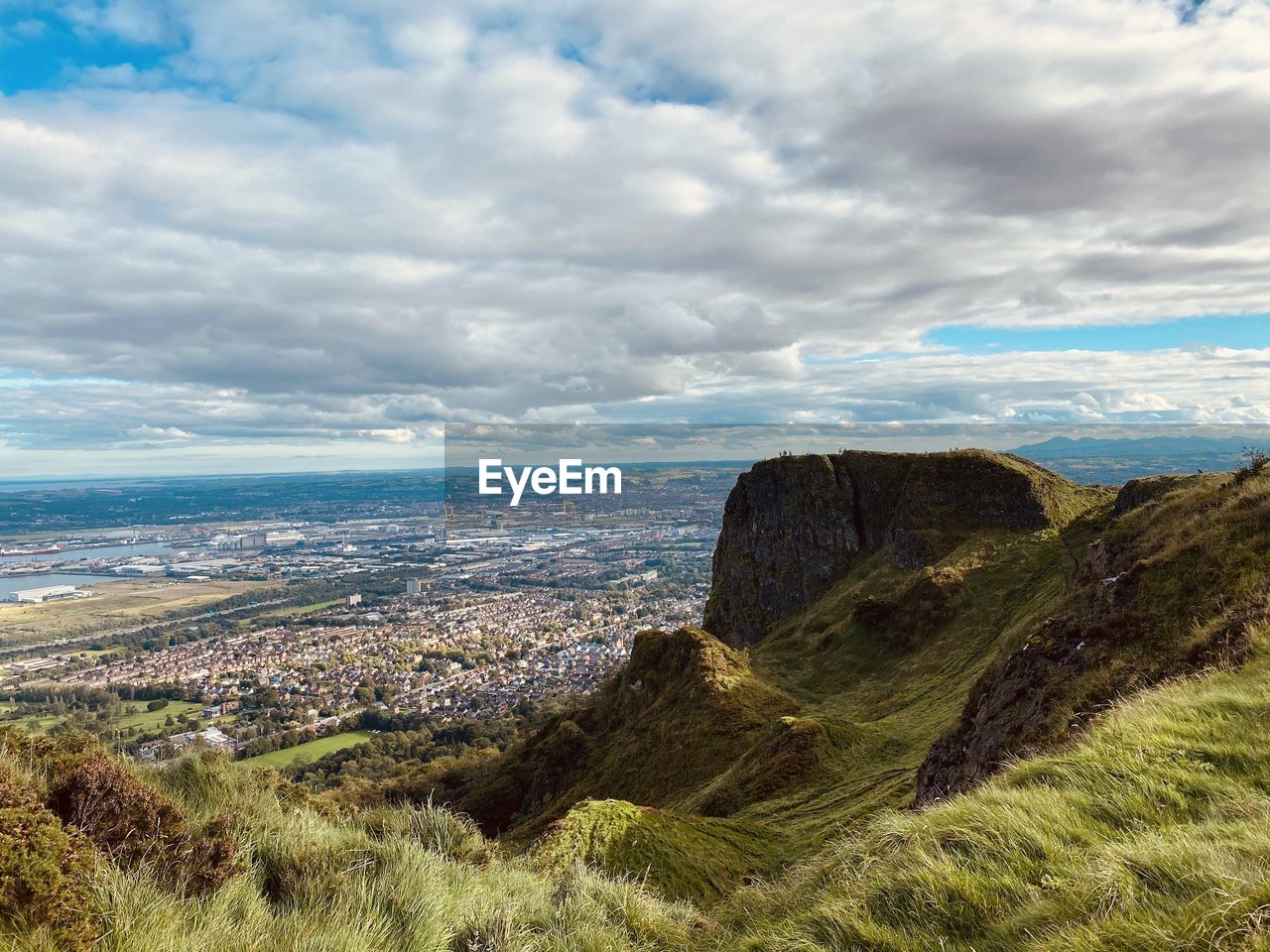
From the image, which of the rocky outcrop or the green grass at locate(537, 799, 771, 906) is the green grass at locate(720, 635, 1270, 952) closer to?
the rocky outcrop

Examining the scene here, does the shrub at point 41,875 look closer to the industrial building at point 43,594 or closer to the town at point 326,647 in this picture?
the town at point 326,647

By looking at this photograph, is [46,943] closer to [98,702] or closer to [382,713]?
[382,713]

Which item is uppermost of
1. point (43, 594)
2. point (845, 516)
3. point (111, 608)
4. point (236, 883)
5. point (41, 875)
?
point (41, 875)

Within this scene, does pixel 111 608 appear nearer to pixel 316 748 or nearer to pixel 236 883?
pixel 316 748

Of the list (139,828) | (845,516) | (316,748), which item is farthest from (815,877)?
(316,748)

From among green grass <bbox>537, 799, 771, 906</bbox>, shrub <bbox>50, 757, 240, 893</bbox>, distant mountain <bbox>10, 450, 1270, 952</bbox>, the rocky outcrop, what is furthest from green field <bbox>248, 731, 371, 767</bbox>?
shrub <bbox>50, 757, 240, 893</bbox>

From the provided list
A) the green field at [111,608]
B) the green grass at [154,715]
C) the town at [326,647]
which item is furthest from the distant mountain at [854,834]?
the green field at [111,608]

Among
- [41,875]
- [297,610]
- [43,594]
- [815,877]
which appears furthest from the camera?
[43,594]
